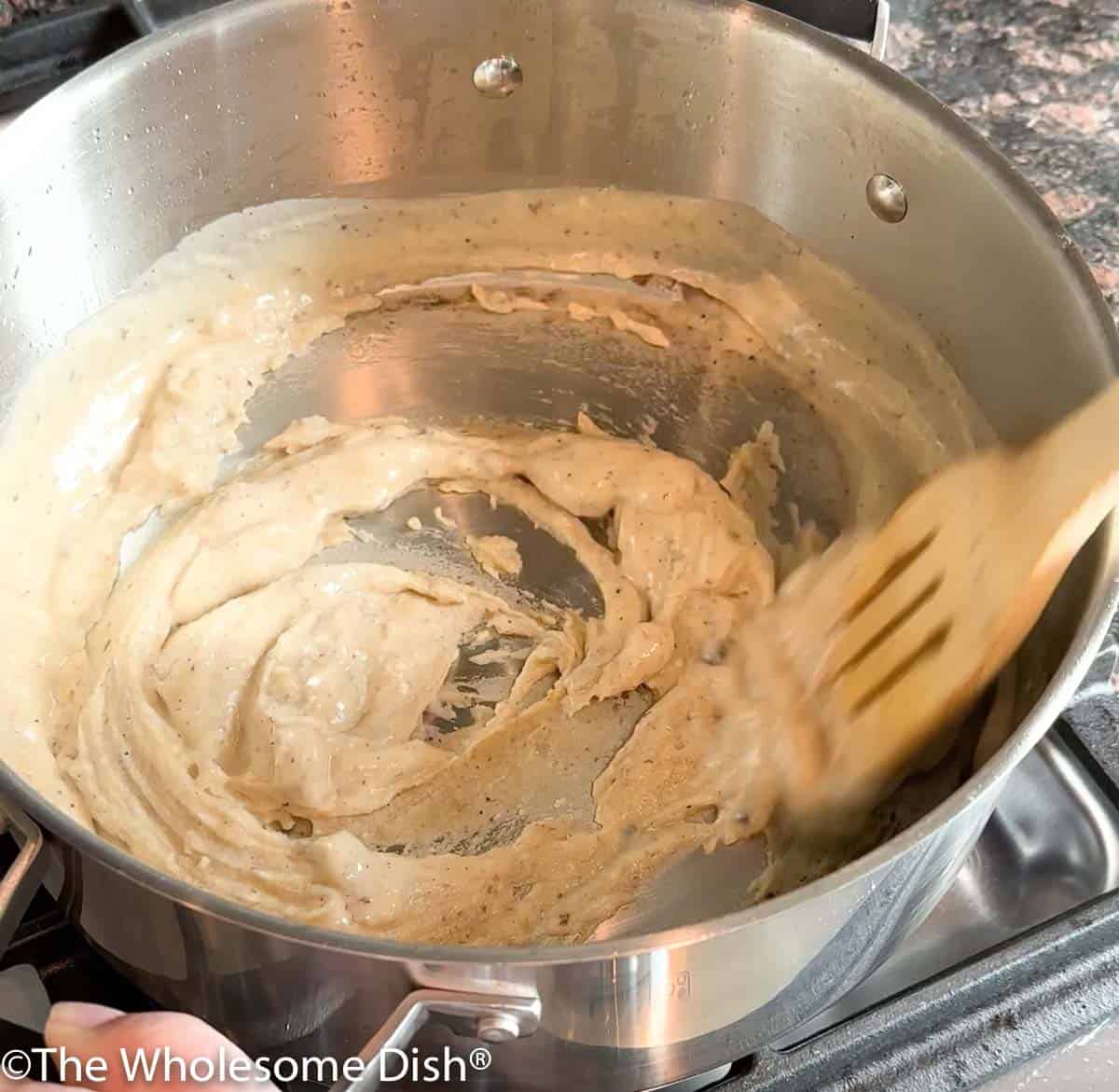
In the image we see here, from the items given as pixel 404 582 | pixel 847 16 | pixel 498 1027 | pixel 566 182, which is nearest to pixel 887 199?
pixel 847 16

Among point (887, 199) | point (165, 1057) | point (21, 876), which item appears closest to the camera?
point (165, 1057)

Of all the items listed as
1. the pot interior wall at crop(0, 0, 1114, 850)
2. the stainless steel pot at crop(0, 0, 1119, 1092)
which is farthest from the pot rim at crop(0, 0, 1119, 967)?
the pot interior wall at crop(0, 0, 1114, 850)

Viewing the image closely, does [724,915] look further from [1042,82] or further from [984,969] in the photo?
[1042,82]

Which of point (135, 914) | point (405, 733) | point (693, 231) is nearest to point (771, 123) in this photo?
point (693, 231)

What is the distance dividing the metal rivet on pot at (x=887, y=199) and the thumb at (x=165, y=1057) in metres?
0.94

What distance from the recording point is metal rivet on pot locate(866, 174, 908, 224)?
1141mm

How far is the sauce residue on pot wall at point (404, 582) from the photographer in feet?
3.36

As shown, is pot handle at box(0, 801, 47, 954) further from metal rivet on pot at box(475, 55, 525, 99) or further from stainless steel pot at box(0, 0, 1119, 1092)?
metal rivet on pot at box(475, 55, 525, 99)

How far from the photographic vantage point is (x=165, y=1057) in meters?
0.53

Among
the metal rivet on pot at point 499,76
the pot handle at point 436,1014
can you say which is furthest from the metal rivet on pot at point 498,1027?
the metal rivet on pot at point 499,76

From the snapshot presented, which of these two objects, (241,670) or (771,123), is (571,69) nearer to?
(771,123)

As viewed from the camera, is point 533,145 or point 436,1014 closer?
point 436,1014

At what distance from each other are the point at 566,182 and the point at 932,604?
0.65 metres

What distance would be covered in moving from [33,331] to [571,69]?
0.59 m
